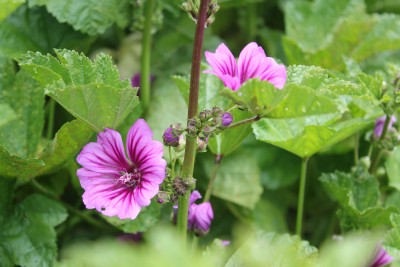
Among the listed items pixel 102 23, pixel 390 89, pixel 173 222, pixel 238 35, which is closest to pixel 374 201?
pixel 390 89

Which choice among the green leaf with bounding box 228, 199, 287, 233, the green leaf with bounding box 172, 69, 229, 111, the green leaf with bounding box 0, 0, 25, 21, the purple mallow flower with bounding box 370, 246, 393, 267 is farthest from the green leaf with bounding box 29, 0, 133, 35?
the purple mallow flower with bounding box 370, 246, 393, 267

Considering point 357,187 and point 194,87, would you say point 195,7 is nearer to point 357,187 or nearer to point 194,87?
point 194,87

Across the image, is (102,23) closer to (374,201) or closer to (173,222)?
(173,222)

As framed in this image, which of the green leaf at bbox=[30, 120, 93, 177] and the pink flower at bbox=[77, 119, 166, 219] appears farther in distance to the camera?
the green leaf at bbox=[30, 120, 93, 177]

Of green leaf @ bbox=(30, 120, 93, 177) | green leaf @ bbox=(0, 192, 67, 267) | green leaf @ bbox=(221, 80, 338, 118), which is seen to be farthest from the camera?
green leaf @ bbox=(0, 192, 67, 267)

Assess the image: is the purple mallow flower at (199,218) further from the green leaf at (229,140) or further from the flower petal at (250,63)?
the flower petal at (250,63)

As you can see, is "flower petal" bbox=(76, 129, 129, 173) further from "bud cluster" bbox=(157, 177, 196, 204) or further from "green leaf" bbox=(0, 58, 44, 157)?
"green leaf" bbox=(0, 58, 44, 157)
